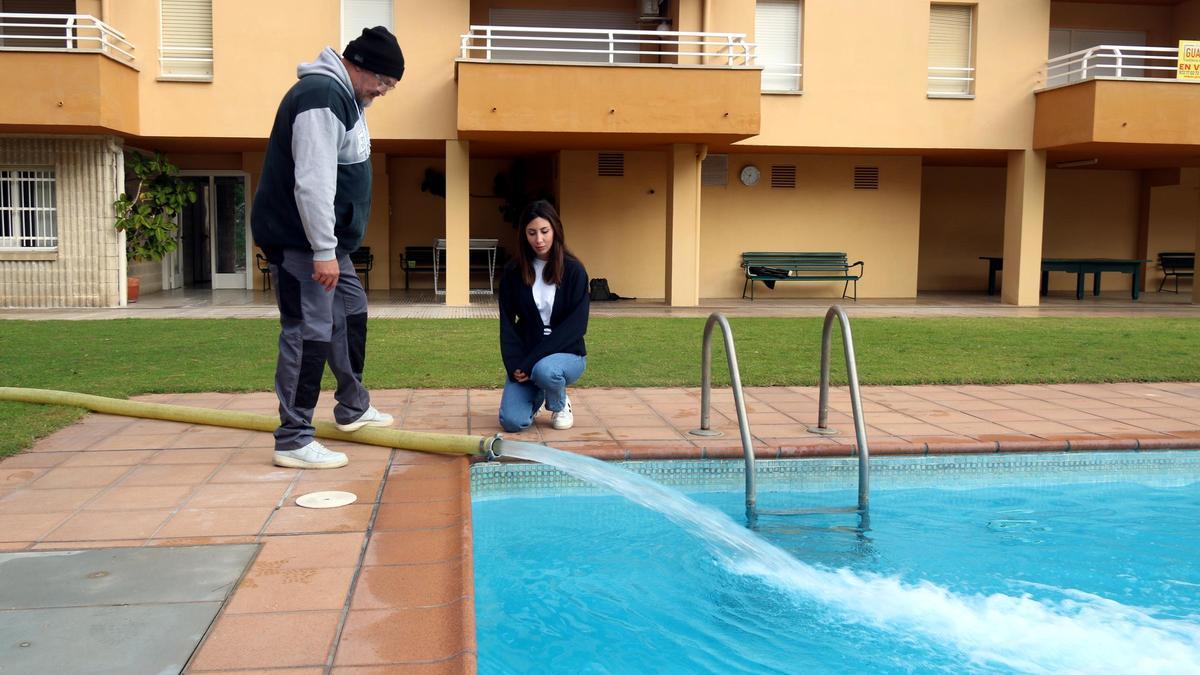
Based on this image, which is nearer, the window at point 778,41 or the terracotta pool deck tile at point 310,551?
the terracotta pool deck tile at point 310,551

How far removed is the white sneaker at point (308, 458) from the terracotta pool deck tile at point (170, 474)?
342 mm

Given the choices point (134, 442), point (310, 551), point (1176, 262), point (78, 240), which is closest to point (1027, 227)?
point (1176, 262)

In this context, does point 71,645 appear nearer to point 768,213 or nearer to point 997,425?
point 997,425

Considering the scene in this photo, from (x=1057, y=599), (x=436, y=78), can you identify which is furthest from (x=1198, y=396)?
(x=436, y=78)

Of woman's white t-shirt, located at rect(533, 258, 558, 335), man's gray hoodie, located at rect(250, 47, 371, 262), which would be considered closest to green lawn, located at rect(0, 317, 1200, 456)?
woman's white t-shirt, located at rect(533, 258, 558, 335)

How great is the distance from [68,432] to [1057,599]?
215 inches

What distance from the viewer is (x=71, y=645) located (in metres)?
3.01

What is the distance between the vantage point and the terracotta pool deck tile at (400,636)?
2963 millimetres

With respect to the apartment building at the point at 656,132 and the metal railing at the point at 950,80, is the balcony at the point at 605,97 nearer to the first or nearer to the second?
the apartment building at the point at 656,132

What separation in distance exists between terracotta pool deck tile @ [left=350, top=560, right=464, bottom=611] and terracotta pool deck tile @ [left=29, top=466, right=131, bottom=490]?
6.55 ft

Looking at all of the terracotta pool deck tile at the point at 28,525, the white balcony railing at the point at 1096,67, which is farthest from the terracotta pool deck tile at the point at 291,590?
the white balcony railing at the point at 1096,67

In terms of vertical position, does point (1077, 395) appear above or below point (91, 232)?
below

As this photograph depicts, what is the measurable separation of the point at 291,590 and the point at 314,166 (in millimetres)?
2145

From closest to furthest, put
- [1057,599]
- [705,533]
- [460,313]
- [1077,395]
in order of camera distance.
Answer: [1057,599], [705,533], [1077,395], [460,313]
